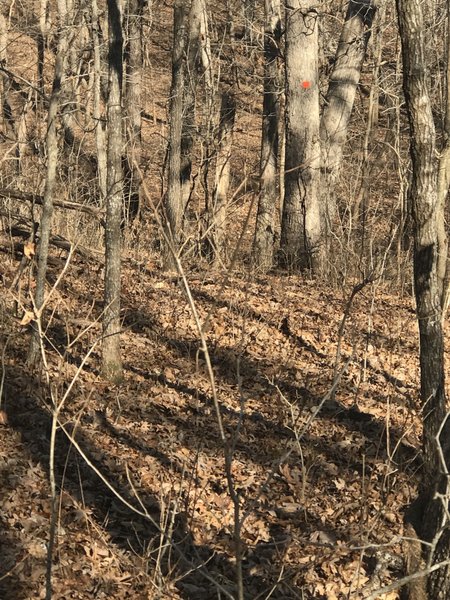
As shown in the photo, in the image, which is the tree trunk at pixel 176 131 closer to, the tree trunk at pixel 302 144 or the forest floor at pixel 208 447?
the forest floor at pixel 208 447

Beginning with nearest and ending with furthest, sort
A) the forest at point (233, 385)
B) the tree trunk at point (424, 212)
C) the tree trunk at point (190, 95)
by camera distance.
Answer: the forest at point (233, 385), the tree trunk at point (424, 212), the tree trunk at point (190, 95)

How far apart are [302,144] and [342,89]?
4.68 feet

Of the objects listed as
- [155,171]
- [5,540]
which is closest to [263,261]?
[5,540]

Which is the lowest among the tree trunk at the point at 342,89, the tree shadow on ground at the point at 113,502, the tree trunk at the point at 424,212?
the tree shadow on ground at the point at 113,502

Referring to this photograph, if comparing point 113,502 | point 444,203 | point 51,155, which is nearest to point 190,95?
point 51,155

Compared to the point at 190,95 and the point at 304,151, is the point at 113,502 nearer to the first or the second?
the point at 304,151

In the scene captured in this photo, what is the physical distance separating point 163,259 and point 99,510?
17.5 ft

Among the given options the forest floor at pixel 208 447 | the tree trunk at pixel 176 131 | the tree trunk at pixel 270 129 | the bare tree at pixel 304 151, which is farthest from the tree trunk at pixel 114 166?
the tree trunk at pixel 270 129

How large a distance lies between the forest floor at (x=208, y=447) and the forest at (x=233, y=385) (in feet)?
0.08

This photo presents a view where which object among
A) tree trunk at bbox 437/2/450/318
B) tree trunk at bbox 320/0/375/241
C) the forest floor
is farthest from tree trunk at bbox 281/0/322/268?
tree trunk at bbox 437/2/450/318

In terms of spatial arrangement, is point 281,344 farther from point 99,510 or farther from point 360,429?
point 99,510

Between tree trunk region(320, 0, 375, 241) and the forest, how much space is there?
0.11ft

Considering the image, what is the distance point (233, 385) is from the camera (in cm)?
863

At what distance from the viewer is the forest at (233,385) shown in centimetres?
533
